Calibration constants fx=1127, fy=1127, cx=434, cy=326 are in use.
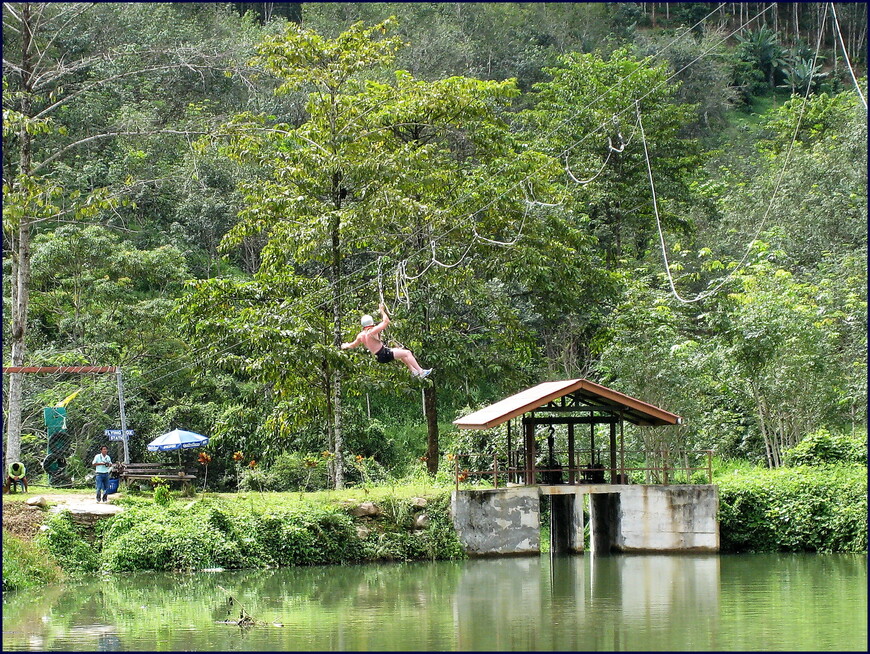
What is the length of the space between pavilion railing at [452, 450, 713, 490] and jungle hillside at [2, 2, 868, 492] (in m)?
0.73

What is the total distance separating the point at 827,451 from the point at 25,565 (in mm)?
17878

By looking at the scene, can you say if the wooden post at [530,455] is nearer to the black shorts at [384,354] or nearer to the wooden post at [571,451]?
the wooden post at [571,451]

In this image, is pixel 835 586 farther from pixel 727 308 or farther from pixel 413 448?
pixel 413 448

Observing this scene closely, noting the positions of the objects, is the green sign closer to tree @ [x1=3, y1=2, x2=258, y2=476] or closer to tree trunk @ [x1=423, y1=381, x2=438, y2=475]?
tree @ [x1=3, y1=2, x2=258, y2=476]

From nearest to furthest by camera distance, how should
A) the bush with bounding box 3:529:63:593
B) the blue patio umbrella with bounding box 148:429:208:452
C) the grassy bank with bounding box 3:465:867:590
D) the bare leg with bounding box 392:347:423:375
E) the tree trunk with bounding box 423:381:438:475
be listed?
the bare leg with bounding box 392:347:423:375 → the bush with bounding box 3:529:63:593 → the grassy bank with bounding box 3:465:867:590 → the blue patio umbrella with bounding box 148:429:208:452 → the tree trunk with bounding box 423:381:438:475

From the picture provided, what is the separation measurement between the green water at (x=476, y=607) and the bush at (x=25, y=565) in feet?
2.05

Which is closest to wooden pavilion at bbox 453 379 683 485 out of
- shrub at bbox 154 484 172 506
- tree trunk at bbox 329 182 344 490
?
Result: tree trunk at bbox 329 182 344 490

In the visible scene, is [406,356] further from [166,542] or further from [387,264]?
[387,264]

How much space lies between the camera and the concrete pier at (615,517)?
24.1 metres

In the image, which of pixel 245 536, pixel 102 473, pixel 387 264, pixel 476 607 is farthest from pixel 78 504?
pixel 476 607

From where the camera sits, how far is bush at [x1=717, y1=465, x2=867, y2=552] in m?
24.6

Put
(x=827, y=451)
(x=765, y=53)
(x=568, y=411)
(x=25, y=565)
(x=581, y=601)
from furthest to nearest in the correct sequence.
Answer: (x=765, y=53), (x=827, y=451), (x=568, y=411), (x=25, y=565), (x=581, y=601)

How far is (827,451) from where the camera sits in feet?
87.4

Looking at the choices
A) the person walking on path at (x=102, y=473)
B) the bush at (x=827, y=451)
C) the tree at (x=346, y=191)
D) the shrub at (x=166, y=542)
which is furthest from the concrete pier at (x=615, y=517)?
the person walking on path at (x=102, y=473)
